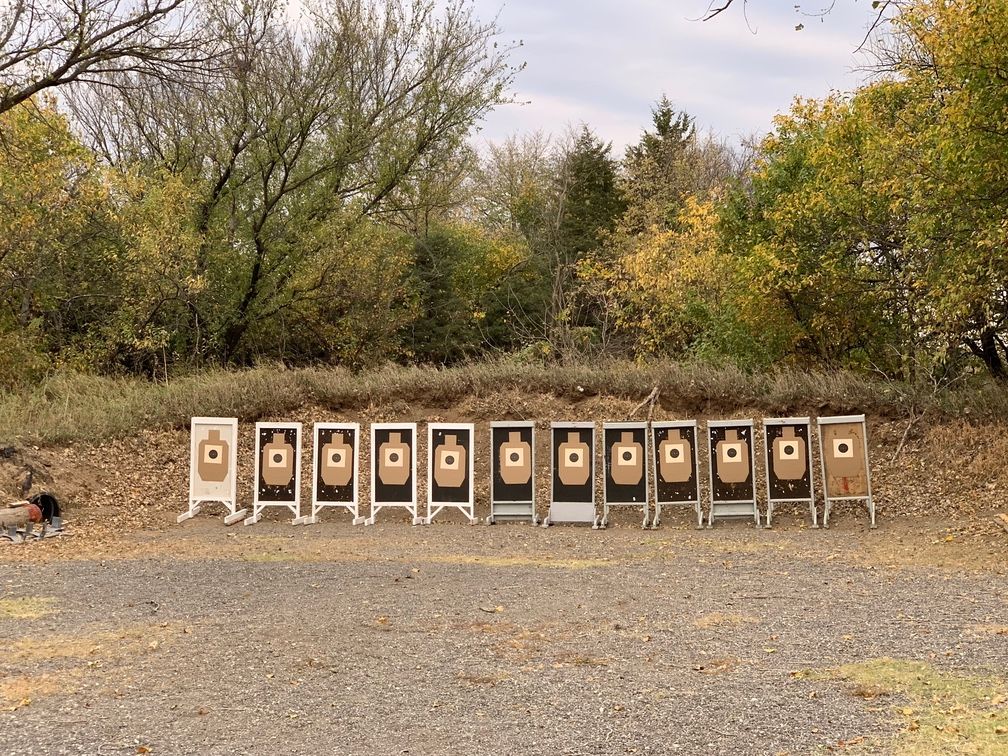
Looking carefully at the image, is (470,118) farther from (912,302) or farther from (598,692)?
(598,692)

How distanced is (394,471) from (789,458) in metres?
5.07

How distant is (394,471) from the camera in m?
11.3

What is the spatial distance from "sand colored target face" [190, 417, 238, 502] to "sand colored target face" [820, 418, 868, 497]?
25.3ft

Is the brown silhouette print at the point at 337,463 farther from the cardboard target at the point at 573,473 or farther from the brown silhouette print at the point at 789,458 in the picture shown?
the brown silhouette print at the point at 789,458

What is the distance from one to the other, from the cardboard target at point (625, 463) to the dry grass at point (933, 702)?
614 centimetres

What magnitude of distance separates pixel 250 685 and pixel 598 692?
185 cm

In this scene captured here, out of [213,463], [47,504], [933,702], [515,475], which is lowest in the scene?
[933,702]

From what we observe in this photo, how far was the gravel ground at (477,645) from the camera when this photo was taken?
3.90 meters

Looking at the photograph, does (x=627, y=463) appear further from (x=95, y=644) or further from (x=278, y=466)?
(x=95, y=644)

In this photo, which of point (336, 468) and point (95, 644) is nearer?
point (95, 644)

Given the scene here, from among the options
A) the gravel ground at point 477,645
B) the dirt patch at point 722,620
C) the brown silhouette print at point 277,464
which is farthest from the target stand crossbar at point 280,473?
the dirt patch at point 722,620

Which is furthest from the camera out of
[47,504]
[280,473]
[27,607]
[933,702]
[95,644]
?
[280,473]

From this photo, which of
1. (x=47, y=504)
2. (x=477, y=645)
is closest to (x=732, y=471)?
(x=477, y=645)

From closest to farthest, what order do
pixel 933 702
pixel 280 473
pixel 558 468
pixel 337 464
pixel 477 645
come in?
pixel 933 702, pixel 477 645, pixel 558 468, pixel 337 464, pixel 280 473
